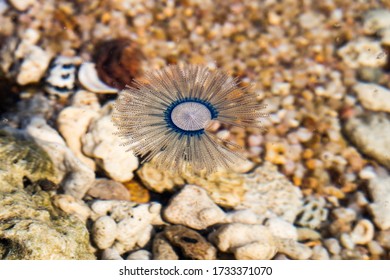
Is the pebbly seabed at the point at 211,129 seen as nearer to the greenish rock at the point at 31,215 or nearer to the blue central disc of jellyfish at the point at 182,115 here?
the greenish rock at the point at 31,215

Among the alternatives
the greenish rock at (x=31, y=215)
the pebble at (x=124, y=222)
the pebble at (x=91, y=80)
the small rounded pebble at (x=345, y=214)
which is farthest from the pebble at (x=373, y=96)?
the greenish rock at (x=31, y=215)

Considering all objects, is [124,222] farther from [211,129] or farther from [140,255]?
[211,129]

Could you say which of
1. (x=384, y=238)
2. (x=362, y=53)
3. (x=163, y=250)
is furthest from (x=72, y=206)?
(x=362, y=53)

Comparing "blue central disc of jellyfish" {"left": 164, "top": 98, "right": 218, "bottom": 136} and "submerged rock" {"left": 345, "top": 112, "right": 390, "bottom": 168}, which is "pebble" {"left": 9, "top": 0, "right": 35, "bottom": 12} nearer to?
"blue central disc of jellyfish" {"left": 164, "top": 98, "right": 218, "bottom": 136}

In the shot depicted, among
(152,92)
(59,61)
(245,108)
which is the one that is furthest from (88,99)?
(245,108)
